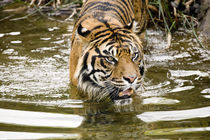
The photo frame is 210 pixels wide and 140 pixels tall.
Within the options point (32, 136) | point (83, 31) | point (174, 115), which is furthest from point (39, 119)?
point (174, 115)

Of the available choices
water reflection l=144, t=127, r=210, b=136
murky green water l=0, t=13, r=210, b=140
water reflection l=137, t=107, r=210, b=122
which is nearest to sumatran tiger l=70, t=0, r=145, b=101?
murky green water l=0, t=13, r=210, b=140

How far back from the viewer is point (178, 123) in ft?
10.9

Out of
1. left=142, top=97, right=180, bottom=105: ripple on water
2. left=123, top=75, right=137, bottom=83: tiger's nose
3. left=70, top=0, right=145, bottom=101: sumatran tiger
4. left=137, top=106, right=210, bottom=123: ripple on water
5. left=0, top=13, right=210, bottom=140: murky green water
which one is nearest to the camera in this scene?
left=0, top=13, right=210, bottom=140: murky green water

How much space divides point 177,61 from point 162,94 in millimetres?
1313

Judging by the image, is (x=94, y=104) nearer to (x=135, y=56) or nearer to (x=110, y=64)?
(x=110, y=64)

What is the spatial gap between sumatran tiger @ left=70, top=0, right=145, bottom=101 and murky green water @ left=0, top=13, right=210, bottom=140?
0.58 ft

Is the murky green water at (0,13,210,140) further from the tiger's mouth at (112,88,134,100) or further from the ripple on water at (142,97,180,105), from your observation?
the tiger's mouth at (112,88,134,100)

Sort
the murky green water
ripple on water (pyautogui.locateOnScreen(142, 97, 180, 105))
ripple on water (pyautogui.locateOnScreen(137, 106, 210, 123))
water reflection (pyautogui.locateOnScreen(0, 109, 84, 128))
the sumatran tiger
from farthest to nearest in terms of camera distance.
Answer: ripple on water (pyautogui.locateOnScreen(142, 97, 180, 105)) → the sumatran tiger → ripple on water (pyautogui.locateOnScreen(137, 106, 210, 123)) → water reflection (pyautogui.locateOnScreen(0, 109, 84, 128)) → the murky green water

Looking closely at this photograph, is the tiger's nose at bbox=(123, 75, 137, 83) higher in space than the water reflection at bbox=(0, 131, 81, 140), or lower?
higher

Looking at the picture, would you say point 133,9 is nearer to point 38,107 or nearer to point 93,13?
point 93,13

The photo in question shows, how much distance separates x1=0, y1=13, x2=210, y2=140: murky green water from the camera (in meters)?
3.18

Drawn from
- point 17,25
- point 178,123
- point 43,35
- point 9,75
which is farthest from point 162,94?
point 17,25

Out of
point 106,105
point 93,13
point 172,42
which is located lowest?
Result: point 106,105

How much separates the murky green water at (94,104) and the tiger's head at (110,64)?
0.18 meters
